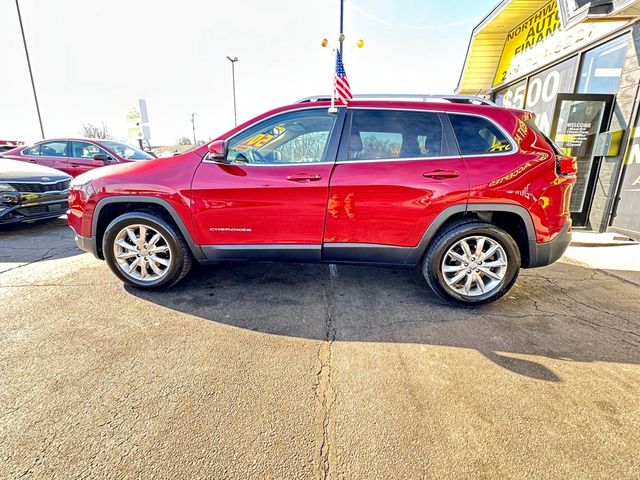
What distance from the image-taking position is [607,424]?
174cm

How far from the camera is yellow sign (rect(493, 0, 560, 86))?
7.06 meters

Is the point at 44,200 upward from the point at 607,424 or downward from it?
upward

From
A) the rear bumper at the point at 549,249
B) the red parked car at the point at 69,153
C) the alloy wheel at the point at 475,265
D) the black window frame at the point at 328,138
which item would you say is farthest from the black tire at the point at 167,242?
the red parked car at the point at 69,153

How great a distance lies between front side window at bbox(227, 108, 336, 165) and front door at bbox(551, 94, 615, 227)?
5.44m

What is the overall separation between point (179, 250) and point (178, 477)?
6.78 feet

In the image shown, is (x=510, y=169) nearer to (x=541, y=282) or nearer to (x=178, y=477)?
(x=541, y=282)

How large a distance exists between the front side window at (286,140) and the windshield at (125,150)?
587cm

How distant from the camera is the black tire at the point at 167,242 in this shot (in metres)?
3.06

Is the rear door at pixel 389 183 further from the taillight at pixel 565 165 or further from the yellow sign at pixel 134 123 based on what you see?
the yellow sign at pixel 134 123

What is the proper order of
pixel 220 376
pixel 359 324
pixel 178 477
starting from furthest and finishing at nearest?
1. pixel 359 324
2. pixel 220 376
3. pixel 178 477


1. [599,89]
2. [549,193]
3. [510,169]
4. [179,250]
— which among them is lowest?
[179,250]

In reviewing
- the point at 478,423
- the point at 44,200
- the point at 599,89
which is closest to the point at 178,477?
the point at 478,423

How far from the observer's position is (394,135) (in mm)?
2941

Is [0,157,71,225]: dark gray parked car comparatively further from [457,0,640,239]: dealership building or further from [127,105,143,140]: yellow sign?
[127,105,143,140]: yellow sign
